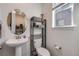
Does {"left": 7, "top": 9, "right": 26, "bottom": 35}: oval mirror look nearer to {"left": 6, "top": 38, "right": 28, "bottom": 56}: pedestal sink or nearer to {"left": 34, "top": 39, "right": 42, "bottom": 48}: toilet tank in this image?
{"left": 6, "top": 38, "right": 28, "bottom": 56}: pedestal sink

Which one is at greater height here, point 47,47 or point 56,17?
point 56,17

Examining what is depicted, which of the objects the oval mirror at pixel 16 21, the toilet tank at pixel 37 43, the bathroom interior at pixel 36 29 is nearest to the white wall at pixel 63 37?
the bathroom interior at pixel 36 29

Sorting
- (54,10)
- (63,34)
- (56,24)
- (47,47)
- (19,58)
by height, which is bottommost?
(19,58)

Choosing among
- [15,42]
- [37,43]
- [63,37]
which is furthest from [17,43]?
[63,37]

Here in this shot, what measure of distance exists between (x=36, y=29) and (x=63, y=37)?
1.17 ft

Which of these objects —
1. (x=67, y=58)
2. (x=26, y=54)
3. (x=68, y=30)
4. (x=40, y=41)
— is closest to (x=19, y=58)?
(x=26, y=54)

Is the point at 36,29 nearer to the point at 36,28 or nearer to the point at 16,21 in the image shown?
the point at 36,28

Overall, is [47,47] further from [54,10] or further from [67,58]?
[54,10]

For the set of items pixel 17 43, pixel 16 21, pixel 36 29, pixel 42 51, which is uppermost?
pixel 16 21

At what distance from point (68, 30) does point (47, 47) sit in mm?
351

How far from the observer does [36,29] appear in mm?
1354

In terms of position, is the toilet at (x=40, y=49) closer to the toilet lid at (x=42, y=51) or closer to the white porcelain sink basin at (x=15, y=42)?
the toilet lid at (x=42, y=51)

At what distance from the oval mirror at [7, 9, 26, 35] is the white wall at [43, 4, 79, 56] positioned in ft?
1.01

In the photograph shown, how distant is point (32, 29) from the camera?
1.35 meters
